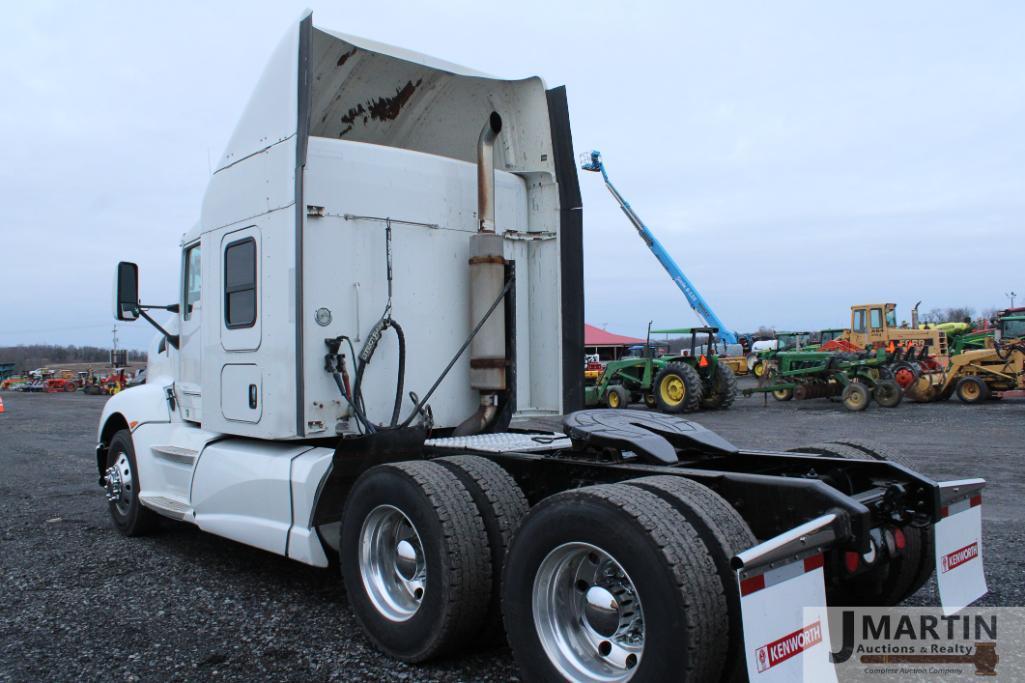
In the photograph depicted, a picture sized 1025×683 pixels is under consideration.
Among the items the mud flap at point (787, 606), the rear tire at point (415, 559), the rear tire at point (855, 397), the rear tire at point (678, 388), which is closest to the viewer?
the mud flap at point (787, 606)

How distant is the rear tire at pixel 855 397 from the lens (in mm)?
18250

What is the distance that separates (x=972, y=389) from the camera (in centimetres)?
1945

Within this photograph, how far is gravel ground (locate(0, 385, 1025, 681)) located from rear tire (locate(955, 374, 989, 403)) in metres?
11.3

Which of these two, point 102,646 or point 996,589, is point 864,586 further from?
point 102,646

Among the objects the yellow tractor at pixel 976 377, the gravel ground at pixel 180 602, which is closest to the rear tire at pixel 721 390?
the yellow tractor at pixel 976 377

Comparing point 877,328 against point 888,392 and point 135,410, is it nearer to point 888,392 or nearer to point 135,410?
point 888,392

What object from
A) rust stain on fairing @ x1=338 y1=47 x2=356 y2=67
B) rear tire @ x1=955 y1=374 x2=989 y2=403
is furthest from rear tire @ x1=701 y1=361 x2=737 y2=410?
rust stain on fairing @ x1=338 y1=47 x2=356 y2=67

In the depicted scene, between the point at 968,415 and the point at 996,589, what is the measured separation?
14.0 meters

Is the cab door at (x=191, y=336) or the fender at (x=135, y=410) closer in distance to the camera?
the cab door at (x=191, y=336)

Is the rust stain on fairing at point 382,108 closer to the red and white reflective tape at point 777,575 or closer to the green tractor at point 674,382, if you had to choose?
the red and white reflective tape at point 777,575

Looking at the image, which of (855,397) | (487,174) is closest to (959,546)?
(487,174)

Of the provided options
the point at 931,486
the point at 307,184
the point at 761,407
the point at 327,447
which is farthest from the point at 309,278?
the point at 761,407

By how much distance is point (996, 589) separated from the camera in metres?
4.54

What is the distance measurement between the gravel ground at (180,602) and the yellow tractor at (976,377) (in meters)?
11.3
